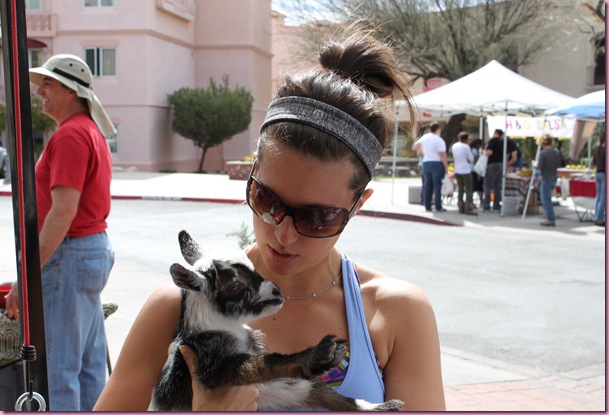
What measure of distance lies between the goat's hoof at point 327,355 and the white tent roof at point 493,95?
52.0 ft

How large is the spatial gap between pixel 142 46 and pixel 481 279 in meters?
27.6

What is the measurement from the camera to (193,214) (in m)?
17.6

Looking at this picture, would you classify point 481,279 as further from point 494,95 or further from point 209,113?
point 209,113

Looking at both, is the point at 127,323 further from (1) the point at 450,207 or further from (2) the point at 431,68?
(2) the point at 431,68

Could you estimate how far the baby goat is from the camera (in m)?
1.74

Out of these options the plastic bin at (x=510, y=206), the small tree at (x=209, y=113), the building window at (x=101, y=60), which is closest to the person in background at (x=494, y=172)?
the plastic bin at (x=510, y=206)

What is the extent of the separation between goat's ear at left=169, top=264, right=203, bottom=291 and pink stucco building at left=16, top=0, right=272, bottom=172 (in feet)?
105

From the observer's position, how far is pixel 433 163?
17.6 metres

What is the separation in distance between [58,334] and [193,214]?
43.3ft

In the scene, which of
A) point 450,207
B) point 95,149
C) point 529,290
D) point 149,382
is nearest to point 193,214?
point 450,207

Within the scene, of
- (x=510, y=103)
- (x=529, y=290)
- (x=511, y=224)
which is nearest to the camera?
(x=529, y=290)

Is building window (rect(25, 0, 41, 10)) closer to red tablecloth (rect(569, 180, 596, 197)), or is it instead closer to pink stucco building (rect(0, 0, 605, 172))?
pink stucco building (rect(0, 0, 605, 172))

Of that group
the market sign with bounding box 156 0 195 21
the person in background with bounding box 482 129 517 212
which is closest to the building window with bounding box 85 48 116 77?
the market sign with bounding box 156 0 195 21

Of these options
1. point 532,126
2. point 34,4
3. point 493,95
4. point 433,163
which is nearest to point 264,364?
point 433,163
